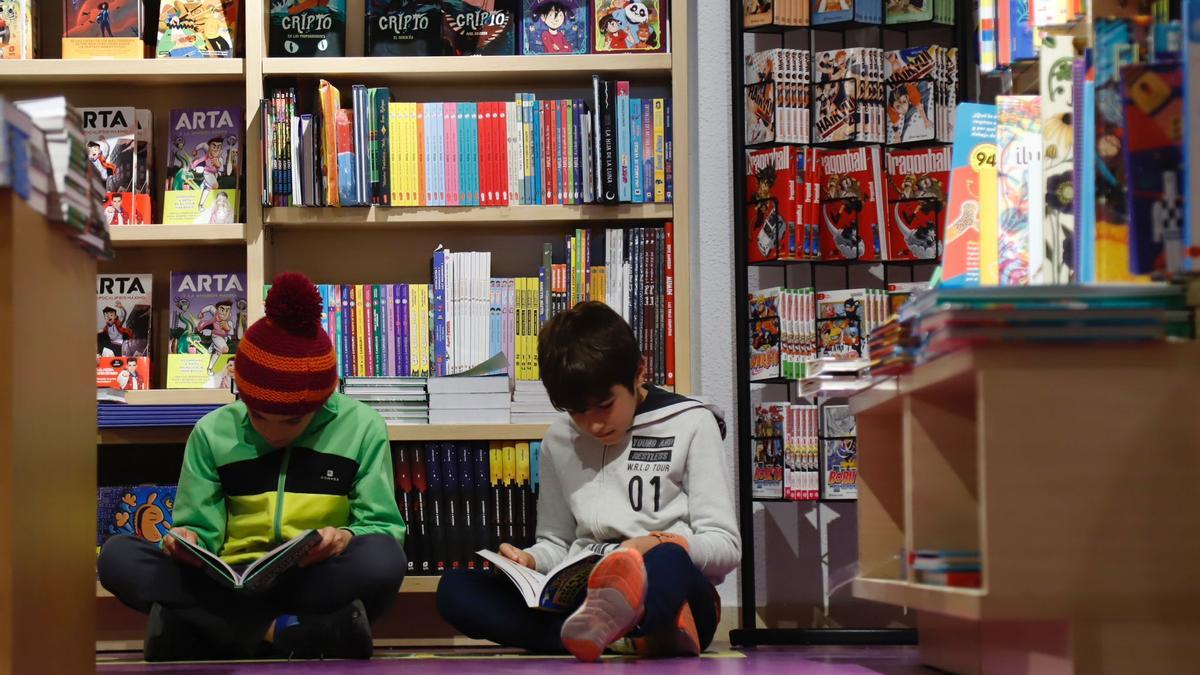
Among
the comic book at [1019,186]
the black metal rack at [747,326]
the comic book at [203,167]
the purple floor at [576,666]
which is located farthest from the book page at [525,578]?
the comic book at [203,167]

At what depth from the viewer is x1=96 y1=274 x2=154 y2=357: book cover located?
9.74ft

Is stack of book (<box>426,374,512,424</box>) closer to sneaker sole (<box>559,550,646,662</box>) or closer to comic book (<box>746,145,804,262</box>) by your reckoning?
comic book (<box>746,145,804,262</box>)

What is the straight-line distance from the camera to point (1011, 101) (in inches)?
63.9

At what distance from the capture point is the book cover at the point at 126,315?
9.74 feet

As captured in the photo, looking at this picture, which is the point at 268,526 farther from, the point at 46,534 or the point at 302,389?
the point at 46,534

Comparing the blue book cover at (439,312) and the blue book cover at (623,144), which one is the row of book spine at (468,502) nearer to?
the blue book cover at (439,312)

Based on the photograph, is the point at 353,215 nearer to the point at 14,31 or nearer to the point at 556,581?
the point at 14,31

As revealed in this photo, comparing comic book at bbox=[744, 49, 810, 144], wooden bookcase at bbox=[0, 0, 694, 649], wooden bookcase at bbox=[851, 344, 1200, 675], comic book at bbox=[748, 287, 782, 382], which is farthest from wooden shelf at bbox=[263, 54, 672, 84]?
wooden bookcase at bbox=[851, 344, 1200, 675]

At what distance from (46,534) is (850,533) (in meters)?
2.15

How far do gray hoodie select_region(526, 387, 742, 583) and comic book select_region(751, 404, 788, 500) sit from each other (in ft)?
1.45

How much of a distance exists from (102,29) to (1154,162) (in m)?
2.43

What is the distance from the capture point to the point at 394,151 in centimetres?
289

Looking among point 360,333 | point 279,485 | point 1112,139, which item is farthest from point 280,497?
point 1112,139

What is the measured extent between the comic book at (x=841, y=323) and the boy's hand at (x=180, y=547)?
1.36 metres
